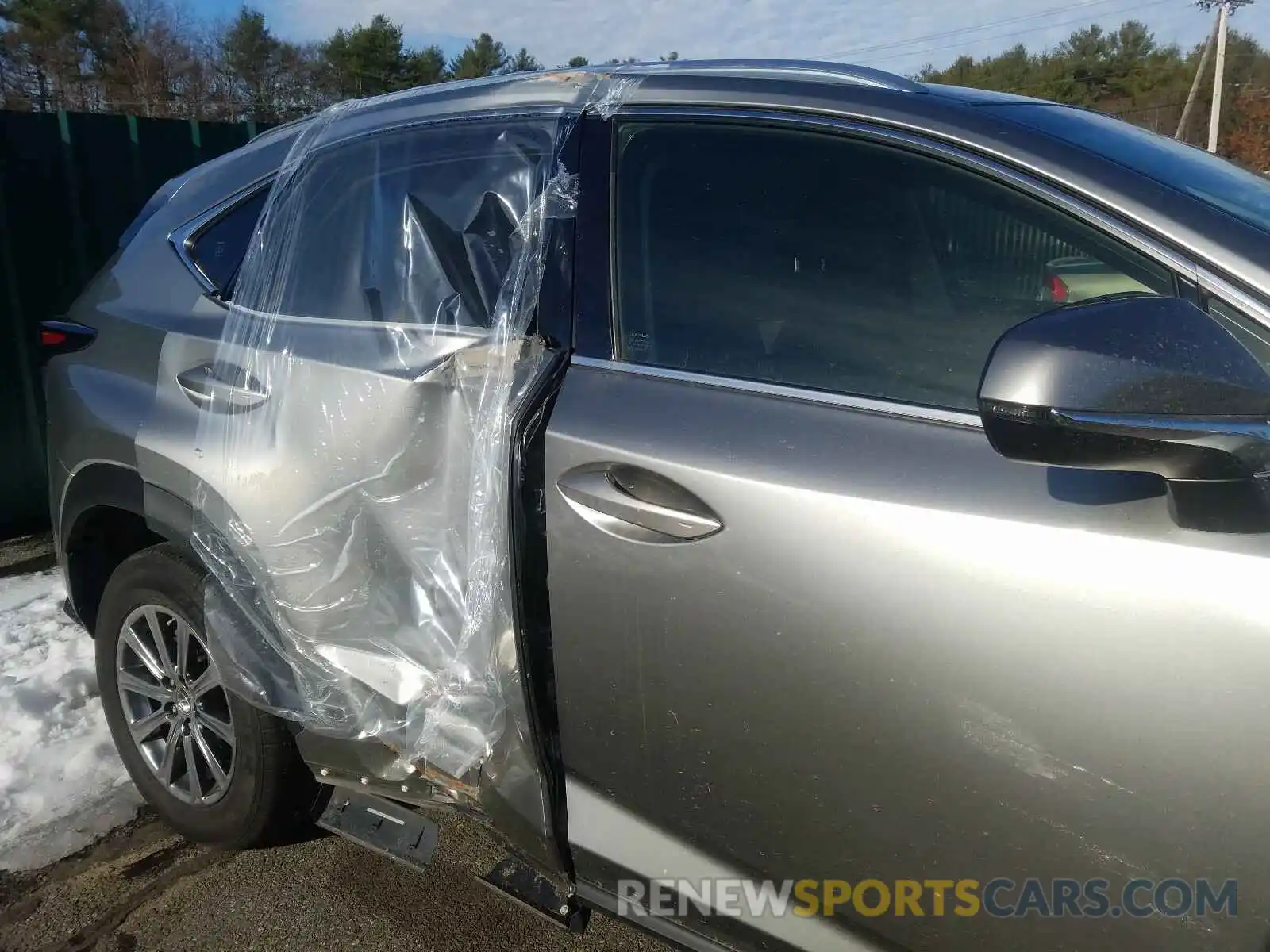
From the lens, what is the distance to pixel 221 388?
2293 millimetres

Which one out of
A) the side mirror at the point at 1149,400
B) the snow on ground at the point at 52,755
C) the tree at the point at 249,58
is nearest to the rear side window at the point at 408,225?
the side mirror at the point at 1149,400

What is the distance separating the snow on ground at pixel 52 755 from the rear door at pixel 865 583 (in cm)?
174

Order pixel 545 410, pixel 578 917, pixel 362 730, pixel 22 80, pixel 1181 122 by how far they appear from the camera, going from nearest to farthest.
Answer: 1. pixel 545 410
2. pixel 578 917
3. pixel 362 730
4. pixel 22 80
5. pixel 1181 122

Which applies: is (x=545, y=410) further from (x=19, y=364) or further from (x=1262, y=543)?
(x=19, y=364)

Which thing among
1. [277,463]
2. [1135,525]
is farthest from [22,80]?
[1135,525]

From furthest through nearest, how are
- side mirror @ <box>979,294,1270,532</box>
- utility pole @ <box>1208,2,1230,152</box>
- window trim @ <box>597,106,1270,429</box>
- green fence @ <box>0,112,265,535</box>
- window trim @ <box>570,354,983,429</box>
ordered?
utility pole @ <box>1208,2,1230,152</box>, green fence @ <box>0,112,265,535</box>, window trim @ <box>570,354,983,429</box>, window trim @ <box>597,106,1270,429</box>, side mirror @ <box>979,294,1270,532</box>

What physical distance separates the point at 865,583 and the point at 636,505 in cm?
42

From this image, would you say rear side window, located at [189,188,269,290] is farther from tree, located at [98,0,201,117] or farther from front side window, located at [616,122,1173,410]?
tree, located at [98,0,201,117]

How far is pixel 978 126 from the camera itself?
5.33 ft

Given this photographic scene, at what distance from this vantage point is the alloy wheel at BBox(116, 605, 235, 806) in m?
2.55

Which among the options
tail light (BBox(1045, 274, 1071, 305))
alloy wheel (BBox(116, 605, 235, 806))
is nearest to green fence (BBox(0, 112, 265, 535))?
alloy wheel (BBox(116, 605, 235, 806))

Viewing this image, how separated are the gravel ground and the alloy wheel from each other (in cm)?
23

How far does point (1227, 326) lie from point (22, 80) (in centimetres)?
2859

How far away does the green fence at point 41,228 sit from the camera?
5.04 m
